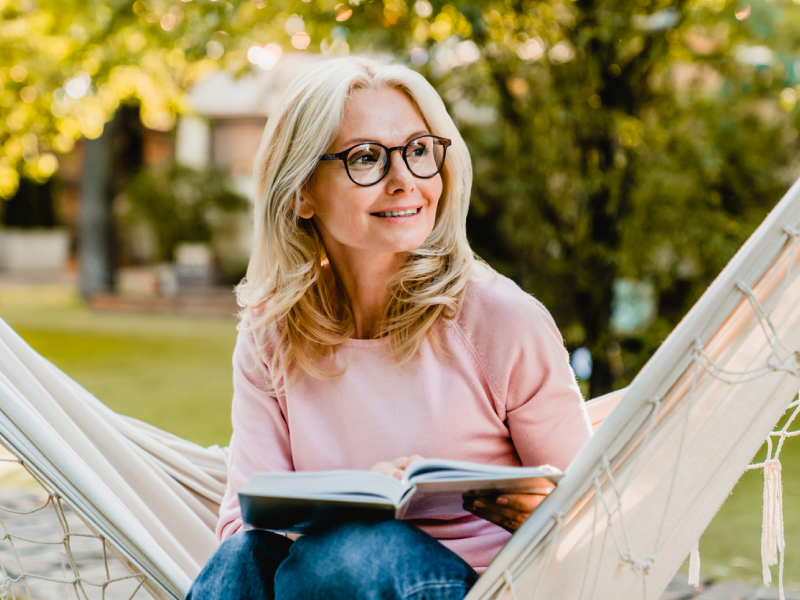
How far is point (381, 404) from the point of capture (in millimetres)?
1312

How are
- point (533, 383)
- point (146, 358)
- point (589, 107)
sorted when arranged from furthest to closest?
1. point (146, 358)
2. point (589, 107)
3. point (533, 383)

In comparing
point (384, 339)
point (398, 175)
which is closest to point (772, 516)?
point (384, 339)

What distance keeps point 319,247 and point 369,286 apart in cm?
16

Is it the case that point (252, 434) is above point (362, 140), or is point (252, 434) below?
below

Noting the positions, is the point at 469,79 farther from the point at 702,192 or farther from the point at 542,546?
the point at 542,546

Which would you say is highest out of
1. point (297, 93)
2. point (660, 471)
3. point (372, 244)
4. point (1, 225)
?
point (297, 93)

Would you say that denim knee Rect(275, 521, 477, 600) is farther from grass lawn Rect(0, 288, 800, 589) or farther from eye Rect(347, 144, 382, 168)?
grass lawn Rect(0, 288, 800, 589)

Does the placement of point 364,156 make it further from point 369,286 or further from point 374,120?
point 369,286

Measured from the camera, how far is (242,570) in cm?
117

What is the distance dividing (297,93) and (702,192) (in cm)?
300

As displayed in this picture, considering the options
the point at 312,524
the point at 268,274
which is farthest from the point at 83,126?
the point at 312,524

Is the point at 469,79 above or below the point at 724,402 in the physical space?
above

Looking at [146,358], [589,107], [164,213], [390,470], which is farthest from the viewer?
[164,213]

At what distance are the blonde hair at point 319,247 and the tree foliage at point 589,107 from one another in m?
1.95
